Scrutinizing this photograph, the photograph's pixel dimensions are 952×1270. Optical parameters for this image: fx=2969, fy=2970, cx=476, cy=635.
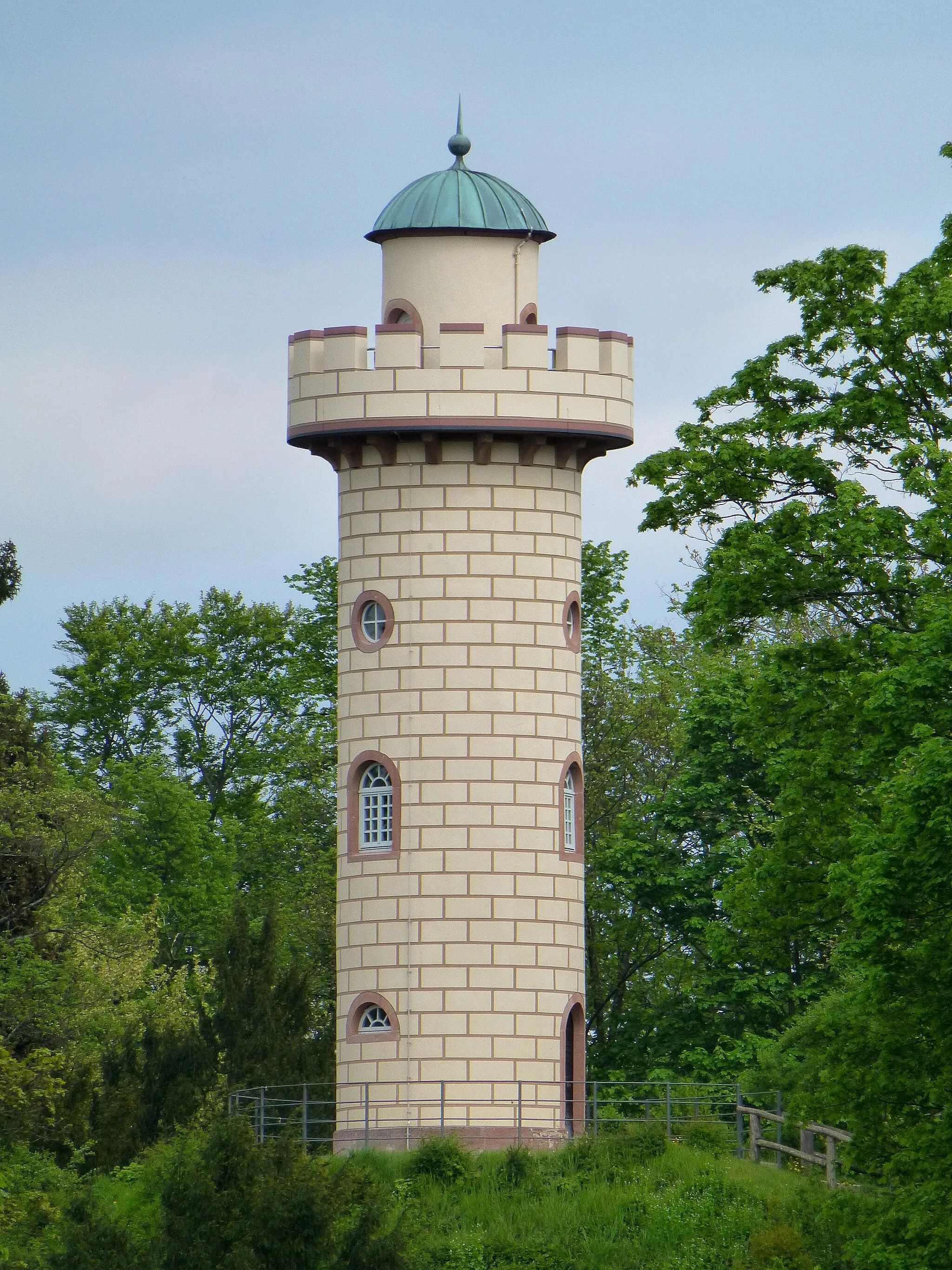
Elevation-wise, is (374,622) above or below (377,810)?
above

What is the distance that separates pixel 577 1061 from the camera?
45250 millimetres

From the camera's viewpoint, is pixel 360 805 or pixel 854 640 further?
pixel 360 805

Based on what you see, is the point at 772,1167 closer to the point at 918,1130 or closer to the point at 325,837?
the point at 918,1130

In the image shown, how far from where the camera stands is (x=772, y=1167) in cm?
4209

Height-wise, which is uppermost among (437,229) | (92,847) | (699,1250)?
(437,229)

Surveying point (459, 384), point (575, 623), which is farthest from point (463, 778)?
point (459, 384)

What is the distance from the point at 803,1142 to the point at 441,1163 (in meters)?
5.27

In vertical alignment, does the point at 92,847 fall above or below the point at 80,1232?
above

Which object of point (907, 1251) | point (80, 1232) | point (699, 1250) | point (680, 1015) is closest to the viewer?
point (907, 1251)

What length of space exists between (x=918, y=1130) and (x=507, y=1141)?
12018 mm

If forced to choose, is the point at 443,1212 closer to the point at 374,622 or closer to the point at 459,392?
the point at 374,622

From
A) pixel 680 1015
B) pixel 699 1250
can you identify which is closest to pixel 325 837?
pixel 680 1015

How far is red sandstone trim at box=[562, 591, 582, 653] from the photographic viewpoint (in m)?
45.3

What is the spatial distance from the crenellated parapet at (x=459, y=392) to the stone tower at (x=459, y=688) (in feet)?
0.13
